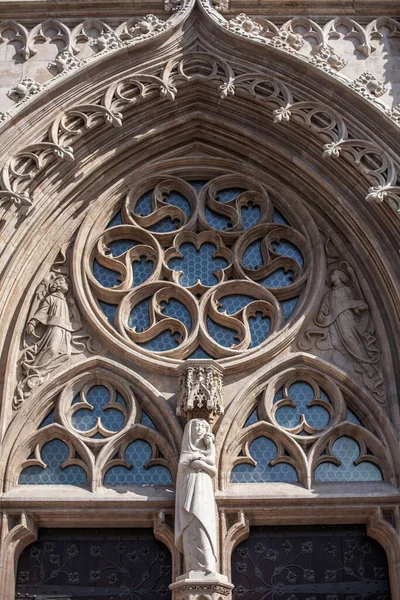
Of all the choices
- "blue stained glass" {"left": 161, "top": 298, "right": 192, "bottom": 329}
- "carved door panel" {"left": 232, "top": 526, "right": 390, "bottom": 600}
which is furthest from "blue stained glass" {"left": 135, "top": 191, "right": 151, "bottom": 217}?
"carved door panel" {"left": 232, "top": 526, "right": 390, "bottom": 600}

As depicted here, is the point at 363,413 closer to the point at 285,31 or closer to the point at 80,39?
the point at 285,31

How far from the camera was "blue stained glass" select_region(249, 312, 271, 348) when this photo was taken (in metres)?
13.5

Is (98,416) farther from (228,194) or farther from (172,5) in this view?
(172,5)

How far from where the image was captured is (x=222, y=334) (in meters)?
13.5

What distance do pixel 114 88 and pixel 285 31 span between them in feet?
8.41

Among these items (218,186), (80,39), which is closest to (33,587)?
(218,186)

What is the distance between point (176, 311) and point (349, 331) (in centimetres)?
230

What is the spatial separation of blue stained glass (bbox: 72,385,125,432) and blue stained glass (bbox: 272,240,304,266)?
10.4 feet

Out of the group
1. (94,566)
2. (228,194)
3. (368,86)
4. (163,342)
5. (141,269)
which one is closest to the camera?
(94,566)

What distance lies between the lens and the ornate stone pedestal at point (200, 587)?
1095 centimetres

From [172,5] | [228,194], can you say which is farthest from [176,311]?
[172,5]

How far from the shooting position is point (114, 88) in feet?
46.4

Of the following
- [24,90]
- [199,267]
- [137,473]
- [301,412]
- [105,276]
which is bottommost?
[137,473]

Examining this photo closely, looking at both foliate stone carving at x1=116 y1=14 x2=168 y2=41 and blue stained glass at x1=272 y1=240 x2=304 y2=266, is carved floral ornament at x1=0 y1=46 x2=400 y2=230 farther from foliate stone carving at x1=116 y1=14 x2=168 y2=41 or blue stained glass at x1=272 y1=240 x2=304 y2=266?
blue stained glass at x1=272 y1=240 x2=304 y2=266
